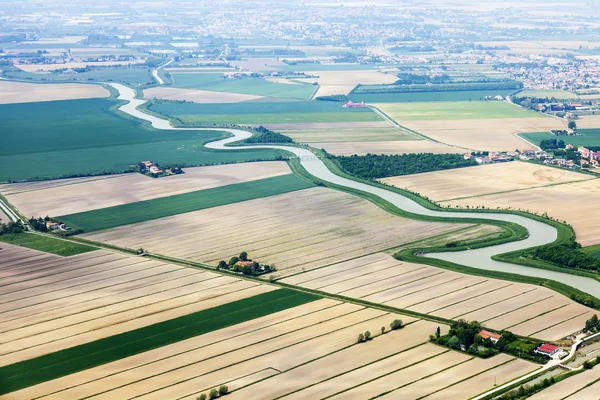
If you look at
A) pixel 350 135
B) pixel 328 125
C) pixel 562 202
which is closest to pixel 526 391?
pixel 562 202

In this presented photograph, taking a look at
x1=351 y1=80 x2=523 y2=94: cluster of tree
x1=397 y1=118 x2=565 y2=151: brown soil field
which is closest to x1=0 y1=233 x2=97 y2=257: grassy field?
x1=397 y1=118 x2=565 y2=151: brown soil field

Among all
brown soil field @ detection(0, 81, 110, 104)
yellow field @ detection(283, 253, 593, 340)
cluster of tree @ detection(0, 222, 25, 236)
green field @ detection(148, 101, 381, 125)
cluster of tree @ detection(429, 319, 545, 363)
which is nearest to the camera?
cluster of tree @ detection(429, 319, 545, 363)

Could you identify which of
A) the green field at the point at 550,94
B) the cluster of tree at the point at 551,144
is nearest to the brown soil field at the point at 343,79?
the green field at the point at 550,94

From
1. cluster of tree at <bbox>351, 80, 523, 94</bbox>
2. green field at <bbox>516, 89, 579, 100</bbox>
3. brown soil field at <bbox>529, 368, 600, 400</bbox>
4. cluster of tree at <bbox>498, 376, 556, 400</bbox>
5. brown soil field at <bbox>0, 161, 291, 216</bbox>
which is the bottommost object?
brown soil field at <bbox>529, 368, 600, 400</bbox>

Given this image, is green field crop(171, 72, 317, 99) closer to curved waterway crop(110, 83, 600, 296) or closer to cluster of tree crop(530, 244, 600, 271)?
curved waterway crop(110, 83, 600, 296)

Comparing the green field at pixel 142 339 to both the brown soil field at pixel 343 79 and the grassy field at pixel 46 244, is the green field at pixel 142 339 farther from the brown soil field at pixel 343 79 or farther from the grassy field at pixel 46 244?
the brown soil field at pixel 343 79

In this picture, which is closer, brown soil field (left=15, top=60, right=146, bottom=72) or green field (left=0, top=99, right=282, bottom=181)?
green field (left=0, top=99, right=282, bottom=181)
